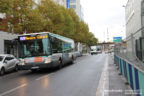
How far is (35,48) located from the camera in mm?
13328

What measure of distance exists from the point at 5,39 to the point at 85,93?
2028cm

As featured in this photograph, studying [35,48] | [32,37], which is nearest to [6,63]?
[35,48]

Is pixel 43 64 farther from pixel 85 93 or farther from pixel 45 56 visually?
pixel 85 93

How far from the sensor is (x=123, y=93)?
6633mm

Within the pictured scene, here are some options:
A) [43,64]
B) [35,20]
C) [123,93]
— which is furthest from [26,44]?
[123,93]

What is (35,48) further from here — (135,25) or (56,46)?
(135,25)

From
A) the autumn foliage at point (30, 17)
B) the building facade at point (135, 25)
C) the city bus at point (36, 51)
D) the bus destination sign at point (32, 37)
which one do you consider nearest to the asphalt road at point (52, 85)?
the city bus at point (36, 51)

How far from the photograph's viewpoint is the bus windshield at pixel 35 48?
43.3ft

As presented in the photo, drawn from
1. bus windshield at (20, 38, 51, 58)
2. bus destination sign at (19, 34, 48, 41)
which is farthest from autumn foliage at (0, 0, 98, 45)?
bus windshield at (20, 38, 51, 58)

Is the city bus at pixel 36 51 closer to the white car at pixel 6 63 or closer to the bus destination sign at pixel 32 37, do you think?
the bus destination sign at pixel 32 37

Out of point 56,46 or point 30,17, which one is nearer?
point 56,46

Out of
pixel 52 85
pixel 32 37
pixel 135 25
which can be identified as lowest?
pixel 52 85

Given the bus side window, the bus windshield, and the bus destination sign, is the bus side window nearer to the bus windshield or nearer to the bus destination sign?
the bus windshield

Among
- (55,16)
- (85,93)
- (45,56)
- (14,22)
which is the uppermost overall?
(55,16)
